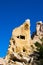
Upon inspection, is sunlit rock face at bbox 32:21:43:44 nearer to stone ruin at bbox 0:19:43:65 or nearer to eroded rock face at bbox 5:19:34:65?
stone ruin at bbox 0:19:43:65

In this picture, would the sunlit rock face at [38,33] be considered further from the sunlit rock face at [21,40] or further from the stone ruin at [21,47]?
the sunlit rock face at [21,40]

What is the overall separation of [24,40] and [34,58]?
8908 millimetres

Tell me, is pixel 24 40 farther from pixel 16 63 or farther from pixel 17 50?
pixel 16 63

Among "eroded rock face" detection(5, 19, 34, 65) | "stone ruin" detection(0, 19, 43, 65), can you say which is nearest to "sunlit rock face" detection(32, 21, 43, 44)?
"stone ruin" detection(0, 19, 43, 65)

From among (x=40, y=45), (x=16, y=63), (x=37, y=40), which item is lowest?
(x=16, y=63)

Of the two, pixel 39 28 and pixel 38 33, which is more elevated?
pixel 39 28

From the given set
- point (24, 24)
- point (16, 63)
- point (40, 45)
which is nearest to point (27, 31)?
point (24, 24)

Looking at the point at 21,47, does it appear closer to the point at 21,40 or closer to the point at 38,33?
the point at 21,40

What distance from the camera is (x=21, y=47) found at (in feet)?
206

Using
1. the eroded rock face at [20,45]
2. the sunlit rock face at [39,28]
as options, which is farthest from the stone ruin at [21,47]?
the sunlit rock face at [39,28]

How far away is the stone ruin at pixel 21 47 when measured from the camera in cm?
5676

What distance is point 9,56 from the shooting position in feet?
197

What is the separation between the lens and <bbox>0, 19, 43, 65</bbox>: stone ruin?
56756mm

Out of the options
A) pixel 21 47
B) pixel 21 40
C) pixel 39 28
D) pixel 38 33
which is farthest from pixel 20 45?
pixel 39 28
